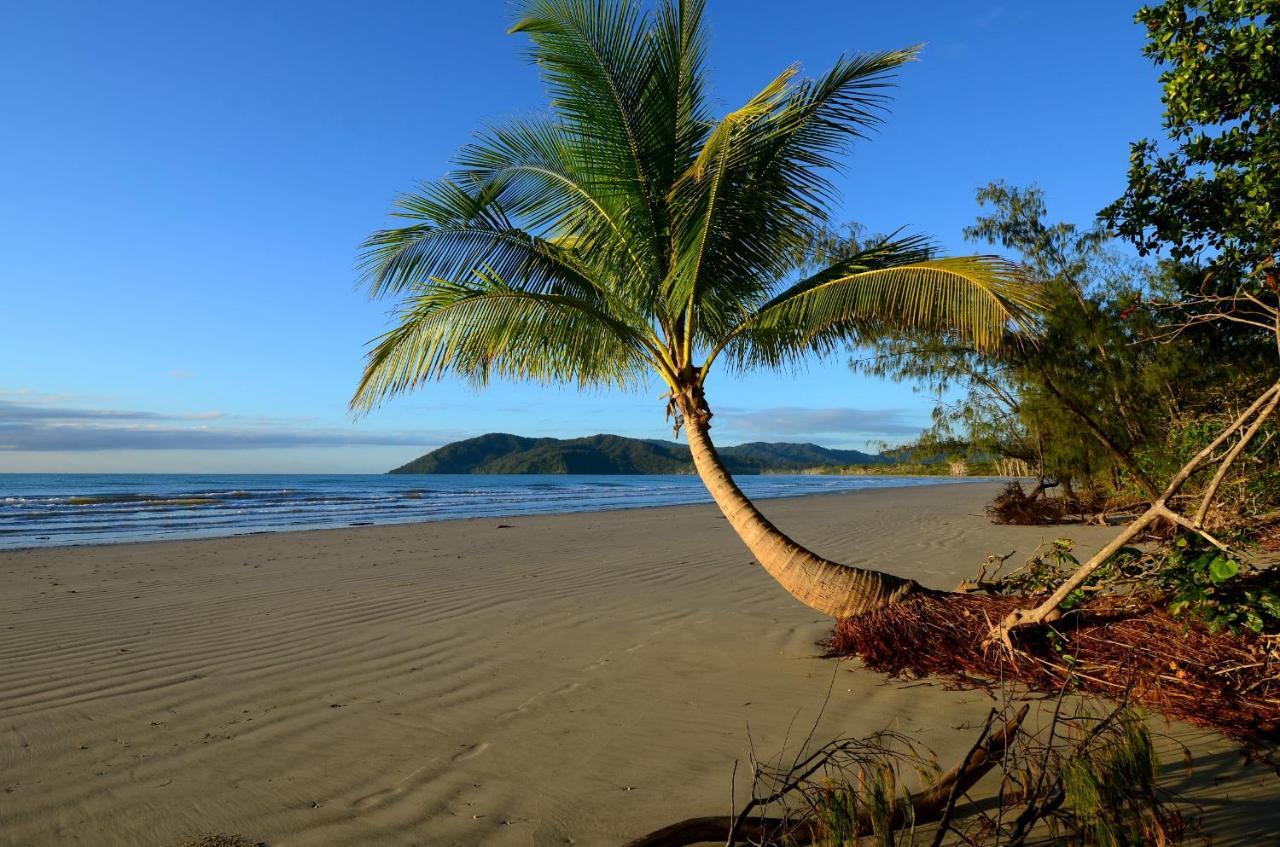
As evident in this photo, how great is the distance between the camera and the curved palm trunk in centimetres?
589

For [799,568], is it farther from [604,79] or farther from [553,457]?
[553,457]

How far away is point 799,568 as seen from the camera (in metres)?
6.15

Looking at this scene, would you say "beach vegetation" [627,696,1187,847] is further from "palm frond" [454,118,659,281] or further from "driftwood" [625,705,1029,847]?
"palm frond" [454,118,659,281]

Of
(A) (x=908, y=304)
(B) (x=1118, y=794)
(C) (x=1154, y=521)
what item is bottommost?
(B) (x=1118, y=794)

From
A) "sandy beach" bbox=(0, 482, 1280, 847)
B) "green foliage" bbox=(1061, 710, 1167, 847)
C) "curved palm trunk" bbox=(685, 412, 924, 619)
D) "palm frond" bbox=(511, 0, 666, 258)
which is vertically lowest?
"sandy beach" bbox=(0, 482, 1280, 847)

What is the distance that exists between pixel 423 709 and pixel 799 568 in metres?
2.98

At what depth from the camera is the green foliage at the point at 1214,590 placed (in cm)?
421

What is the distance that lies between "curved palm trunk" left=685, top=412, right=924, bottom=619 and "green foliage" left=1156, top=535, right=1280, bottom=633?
164 cm

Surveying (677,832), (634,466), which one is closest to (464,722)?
(677,832)

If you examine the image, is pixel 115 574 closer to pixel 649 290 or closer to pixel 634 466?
pixel 649 290

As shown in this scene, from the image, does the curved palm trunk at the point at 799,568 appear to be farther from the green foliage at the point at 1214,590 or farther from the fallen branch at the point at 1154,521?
the green foliage at the point at 1214,590

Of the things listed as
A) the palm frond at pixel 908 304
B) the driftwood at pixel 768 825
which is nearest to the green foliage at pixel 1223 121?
the palm frond at pixel 908 304

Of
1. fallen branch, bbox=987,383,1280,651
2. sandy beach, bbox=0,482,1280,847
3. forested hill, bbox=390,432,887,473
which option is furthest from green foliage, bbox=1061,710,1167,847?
forested hill, bbox=390,432,887,473

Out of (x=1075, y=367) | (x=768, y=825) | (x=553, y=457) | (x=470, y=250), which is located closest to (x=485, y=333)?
(x=470, y=250)
